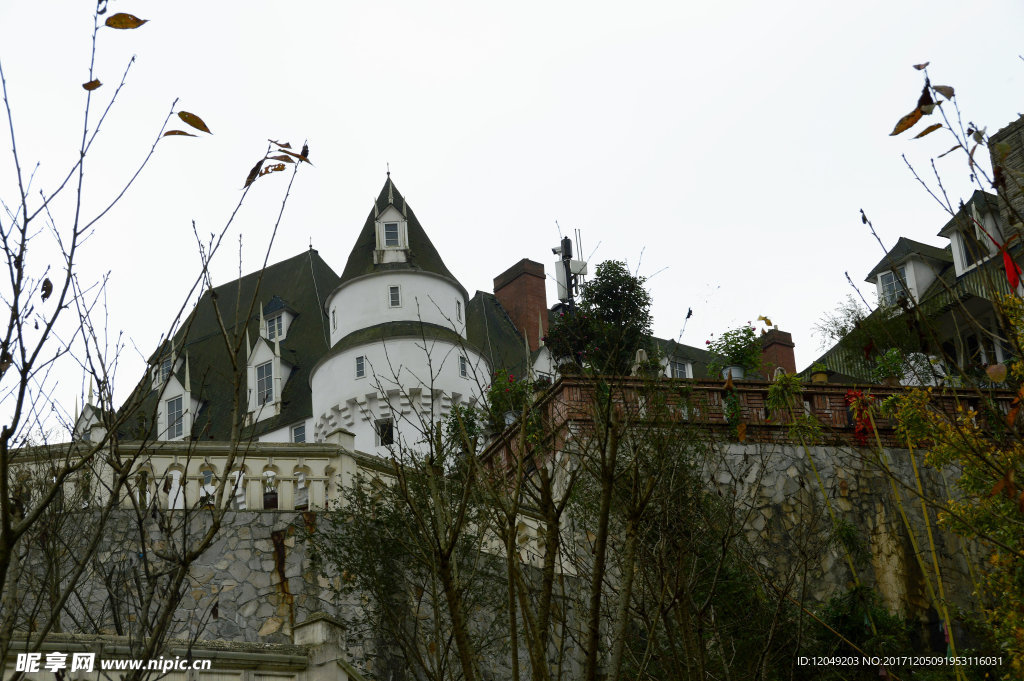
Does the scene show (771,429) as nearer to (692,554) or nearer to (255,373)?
(692,554)

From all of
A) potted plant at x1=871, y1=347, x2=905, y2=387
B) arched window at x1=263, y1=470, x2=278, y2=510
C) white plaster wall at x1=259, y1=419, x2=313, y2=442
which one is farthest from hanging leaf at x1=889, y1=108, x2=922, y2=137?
white plaster wall at x1=259, y1=419, x2=313, y2=442

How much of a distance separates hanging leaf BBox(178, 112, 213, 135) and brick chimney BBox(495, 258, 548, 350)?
29373 millimetres

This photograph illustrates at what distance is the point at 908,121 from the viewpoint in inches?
182

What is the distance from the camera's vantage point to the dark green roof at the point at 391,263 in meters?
29.0

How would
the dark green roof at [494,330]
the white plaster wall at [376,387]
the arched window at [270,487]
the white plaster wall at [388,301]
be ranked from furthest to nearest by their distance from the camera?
1. the dark green roof at [494,330]
2. the white plaster wall at [388,301]
3. the white plaster wall at [376,387]
4. the arched window at [270,487]

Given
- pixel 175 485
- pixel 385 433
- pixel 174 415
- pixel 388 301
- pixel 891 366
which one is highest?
pixel 388 301

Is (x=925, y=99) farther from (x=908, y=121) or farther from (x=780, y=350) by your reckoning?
(x=780, y=350)

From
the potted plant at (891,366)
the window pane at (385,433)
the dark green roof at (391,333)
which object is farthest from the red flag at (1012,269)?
the dark green roof at (391,333)

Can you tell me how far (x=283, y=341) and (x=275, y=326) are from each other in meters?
0.70

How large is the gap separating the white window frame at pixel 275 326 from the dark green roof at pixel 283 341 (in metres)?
0.25

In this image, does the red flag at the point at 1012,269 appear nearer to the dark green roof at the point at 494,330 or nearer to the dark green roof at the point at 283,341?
the dark green roof at the point at 494,330

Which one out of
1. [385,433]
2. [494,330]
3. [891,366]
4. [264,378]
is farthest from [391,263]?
[385,433]

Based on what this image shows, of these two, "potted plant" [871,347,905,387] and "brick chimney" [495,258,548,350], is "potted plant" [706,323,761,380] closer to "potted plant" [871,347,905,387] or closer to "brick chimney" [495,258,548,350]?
"potted plant" [871,347,905,387]

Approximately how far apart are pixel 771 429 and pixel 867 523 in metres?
1.60
